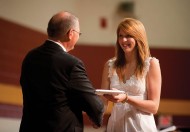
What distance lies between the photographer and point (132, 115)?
206cm

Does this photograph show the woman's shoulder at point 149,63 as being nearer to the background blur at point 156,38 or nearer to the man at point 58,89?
the man at point 58,89

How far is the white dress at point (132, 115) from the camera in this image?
203 centimetres

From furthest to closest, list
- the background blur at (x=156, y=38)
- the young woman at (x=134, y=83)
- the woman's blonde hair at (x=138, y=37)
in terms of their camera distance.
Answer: the background blur at (x=156, y=38) → the woman's blonde hair at (x=138, y=37) → the young woman at (x=134, y=83)

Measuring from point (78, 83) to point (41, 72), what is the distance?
0.20 m

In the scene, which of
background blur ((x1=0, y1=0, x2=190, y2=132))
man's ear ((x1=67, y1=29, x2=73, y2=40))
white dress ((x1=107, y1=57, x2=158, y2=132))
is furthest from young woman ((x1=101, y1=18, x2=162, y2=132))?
background blur ((x1=0, y1=0, x2=190, y2=132))

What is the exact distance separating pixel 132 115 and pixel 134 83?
0.19m

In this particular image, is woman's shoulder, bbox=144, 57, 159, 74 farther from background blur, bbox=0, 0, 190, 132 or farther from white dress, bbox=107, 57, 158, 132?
background blur, bbox=0, 0, 190, 132

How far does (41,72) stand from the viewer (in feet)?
5.87

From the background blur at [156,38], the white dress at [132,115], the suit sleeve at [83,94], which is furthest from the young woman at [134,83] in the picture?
the background blur at [156,38]

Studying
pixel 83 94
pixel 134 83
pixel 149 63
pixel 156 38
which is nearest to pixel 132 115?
pixel 134 83

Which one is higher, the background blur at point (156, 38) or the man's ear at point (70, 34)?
the background blur at point (156, 38)

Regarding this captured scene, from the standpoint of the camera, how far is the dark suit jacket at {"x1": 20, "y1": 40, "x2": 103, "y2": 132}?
5.70 ft

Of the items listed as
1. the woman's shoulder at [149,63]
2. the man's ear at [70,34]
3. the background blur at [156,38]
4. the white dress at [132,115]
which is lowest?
the white dress at [132,115]

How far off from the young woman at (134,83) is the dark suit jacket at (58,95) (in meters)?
0.20
